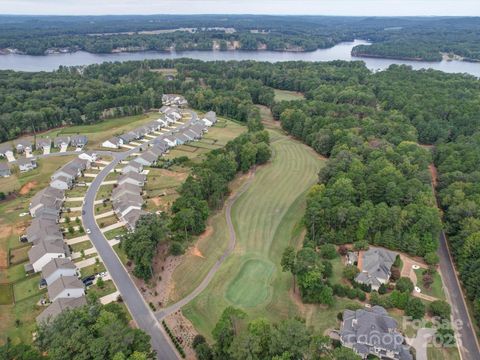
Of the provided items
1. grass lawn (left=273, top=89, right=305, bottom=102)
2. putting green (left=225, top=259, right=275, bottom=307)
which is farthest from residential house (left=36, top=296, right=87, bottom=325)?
grass lawn (left=273, top=89, right=305, bottom=102)

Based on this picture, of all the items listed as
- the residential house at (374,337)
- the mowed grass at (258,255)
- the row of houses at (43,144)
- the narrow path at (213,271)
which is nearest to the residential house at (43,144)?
the row of houses at (43,144)

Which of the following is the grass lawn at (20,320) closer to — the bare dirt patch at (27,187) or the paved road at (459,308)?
the bare dirt patch at (27,187)

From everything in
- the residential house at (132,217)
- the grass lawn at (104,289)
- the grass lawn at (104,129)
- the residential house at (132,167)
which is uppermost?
the residential house at (132,217)

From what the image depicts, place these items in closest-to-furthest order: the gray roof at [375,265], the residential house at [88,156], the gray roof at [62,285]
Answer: the gray roof at [62,285] < the gray roof at [375,265] < the residential house at [88,156]

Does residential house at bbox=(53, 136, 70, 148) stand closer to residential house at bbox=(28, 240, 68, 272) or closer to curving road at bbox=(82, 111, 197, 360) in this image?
curving road at bbox=(82, 111, 197, 360)

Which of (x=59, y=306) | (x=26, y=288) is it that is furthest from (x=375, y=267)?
(x=26, y=288)

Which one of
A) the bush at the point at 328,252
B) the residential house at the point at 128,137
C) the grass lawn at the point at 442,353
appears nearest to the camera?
the grass lawn at the point at 442,353
